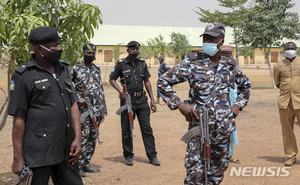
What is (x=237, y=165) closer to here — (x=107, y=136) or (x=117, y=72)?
(x=117, y=72)

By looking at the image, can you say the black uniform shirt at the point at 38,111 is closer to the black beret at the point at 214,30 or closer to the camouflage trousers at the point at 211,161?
the camouflage trousers at the point at 211,161

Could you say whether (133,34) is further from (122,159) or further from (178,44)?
(122,159)

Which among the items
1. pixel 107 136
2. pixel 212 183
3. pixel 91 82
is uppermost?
pixel 91 82

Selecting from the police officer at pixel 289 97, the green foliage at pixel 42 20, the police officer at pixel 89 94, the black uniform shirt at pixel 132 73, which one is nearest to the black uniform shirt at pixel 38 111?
the green foliage at pixel 42 20

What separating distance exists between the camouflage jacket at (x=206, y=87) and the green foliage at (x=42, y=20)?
122cm

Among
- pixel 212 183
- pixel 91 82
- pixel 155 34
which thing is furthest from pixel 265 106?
pixel 155 34

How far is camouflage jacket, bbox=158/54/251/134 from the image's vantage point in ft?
10.4

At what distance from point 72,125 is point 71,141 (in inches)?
5.8

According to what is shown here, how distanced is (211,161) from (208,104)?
0.63 metres

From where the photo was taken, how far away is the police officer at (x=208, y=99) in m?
3.16

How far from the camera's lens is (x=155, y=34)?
183 feet

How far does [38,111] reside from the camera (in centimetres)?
251

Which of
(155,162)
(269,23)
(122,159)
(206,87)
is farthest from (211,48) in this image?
(269,23)

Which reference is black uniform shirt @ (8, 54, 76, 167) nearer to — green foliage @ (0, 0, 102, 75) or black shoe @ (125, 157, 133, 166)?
green foliage @ (0, 0, 102, 75)
